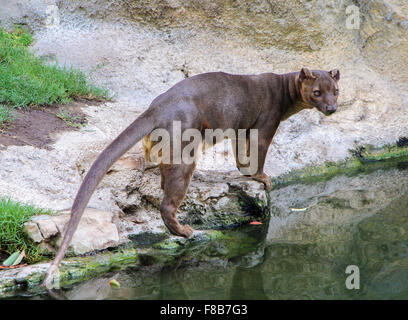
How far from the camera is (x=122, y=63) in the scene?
745 centimetres

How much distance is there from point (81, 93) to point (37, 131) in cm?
126

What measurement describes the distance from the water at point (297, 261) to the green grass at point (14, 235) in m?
0.52

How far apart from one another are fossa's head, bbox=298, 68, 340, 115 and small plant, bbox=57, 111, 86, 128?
247 centimetres

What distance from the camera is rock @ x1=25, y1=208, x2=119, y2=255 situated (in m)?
4.03

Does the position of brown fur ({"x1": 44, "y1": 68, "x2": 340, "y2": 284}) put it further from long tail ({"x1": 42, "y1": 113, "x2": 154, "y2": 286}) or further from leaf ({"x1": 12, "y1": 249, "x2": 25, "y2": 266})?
leaf ({"x1": 12, "y1": 249, "x2": 25, "y2": 266})

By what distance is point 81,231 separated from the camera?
13.8ft

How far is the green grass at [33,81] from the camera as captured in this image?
20.1 feet

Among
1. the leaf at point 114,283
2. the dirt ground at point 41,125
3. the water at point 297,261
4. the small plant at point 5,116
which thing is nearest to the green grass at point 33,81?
the dirt ground at point 41,125

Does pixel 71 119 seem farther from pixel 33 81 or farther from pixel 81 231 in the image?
pixel 81 231
